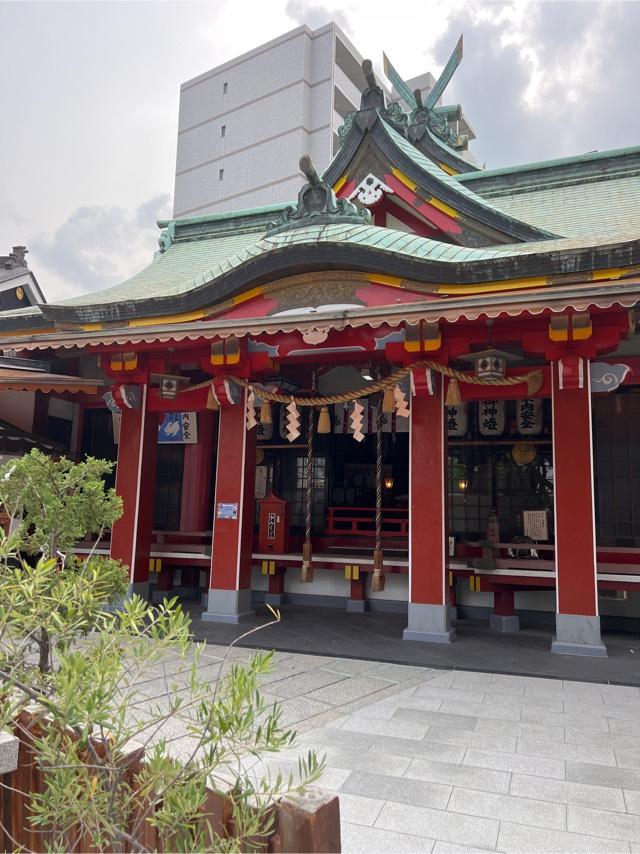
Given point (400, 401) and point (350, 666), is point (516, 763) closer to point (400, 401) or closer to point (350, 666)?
point (350, 666)

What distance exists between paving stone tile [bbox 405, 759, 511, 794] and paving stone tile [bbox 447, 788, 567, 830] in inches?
4.4

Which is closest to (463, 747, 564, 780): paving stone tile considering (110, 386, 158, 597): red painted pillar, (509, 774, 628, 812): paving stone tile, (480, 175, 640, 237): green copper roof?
(509, 774, 628, 812): paving stone tile

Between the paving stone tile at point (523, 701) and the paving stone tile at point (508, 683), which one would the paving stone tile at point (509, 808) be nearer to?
the paving stone tile at point (523, 701)

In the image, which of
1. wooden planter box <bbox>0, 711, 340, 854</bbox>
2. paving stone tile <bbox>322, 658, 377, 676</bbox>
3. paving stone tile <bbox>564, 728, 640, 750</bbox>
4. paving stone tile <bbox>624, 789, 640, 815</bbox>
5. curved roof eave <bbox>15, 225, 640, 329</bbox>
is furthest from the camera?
curved roof eave <bbox>15, 225, 640, 329</bbox>

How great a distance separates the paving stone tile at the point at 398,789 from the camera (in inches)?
156

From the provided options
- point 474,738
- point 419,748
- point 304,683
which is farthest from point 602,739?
point 304,683

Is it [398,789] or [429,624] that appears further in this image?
[429,624]

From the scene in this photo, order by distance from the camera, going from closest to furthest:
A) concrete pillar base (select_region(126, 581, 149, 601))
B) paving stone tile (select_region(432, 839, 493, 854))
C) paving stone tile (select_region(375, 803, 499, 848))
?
paving stone tile (select_region(432, 839, 493, 854))
paving stone tile (select_region(375, 803, 499, 848))
concrete pillar base (select_region(126, 581, 149, 601))

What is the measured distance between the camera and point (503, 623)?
1045cm

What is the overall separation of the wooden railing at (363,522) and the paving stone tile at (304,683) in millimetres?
5501

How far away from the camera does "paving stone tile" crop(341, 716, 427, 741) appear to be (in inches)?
208

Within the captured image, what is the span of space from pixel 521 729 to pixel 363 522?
341 inches

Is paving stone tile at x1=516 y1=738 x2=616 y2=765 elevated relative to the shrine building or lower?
lower

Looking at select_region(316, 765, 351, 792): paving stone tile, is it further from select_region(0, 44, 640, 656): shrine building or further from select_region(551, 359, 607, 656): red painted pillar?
select_region(551, 359, 607, 656): red painted pillar
